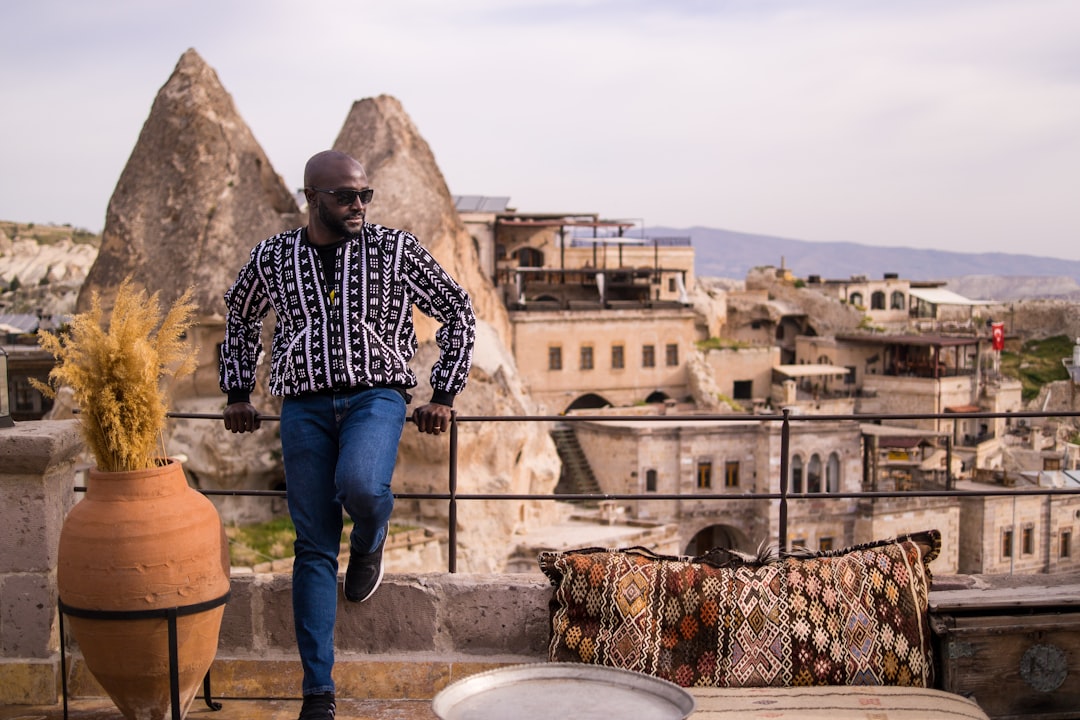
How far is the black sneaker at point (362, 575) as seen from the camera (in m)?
4.09

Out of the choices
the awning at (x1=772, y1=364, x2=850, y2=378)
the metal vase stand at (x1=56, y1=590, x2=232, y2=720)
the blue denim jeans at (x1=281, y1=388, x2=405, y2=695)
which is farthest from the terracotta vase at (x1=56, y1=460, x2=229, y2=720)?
the awning at (x1=772, y1=364, x2=850, y2=378)

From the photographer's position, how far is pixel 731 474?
1511 inches

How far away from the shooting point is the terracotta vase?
11.2ft

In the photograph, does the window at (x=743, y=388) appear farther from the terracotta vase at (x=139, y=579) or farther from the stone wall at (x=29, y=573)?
the terracotta vase at (x=139, y=579)

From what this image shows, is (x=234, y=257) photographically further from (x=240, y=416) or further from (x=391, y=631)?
(x=240, y=416)

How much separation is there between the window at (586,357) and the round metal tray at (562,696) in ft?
137

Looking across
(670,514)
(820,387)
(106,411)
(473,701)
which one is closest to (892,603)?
(473,701)

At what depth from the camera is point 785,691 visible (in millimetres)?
3805

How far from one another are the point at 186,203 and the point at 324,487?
2339 centimetres

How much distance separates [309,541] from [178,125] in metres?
24.0

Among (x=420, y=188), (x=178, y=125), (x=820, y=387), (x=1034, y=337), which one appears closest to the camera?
(x=178, y=125)

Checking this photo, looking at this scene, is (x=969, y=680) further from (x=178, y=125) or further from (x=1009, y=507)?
(x=1009, y=507)

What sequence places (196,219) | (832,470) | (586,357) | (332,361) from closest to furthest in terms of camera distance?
1. (332,361)
2. (196,219)
3. (832,470)
4. (586,357)

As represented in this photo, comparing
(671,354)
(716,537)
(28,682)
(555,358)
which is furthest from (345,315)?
(671,354)
